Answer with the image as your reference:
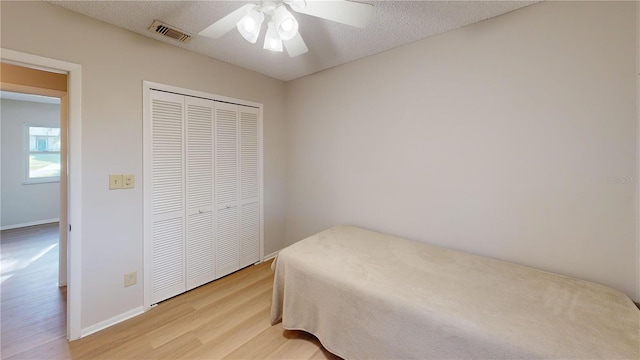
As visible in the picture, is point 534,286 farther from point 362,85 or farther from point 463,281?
point 362,85

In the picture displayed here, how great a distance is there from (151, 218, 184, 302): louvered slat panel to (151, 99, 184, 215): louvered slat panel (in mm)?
163

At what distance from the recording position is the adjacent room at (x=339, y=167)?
55.3 inches

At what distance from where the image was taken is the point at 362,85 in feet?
8.18

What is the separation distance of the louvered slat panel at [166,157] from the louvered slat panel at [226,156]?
37 centimetres

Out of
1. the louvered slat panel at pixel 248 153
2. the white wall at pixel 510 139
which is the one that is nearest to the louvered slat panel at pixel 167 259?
the louvered slat panel at pixel 248 153

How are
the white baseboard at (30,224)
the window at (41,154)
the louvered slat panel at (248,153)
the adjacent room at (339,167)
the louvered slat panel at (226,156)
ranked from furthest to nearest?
the window at (41,154), the white baseboard at (30,224), the louvered slat panel at (248,153), the louvered slat panel at (226,156), the adjacent room at (339,167)

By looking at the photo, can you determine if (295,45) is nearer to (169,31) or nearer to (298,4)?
(298,4)

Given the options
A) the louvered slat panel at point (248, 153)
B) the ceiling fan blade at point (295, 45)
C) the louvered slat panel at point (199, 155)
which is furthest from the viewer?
the louvered slat panel at point (248, 153)

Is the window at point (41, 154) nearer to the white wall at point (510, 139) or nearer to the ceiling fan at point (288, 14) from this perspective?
the ceiling fan at point (288, 14)

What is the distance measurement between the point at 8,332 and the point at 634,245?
13.8 feet

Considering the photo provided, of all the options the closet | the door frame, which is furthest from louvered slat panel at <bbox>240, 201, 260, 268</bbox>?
the door frame

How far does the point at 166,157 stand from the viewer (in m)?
2.20

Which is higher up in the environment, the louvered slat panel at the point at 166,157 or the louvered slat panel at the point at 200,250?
the louvered slat panel at the point at 166,157

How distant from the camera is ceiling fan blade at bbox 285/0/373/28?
1238 millimetres
